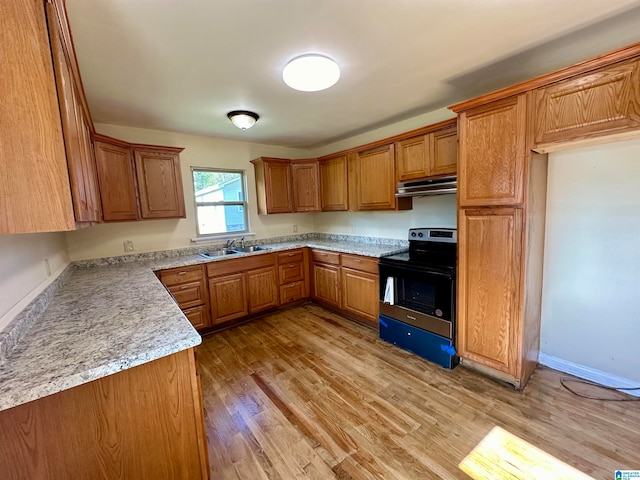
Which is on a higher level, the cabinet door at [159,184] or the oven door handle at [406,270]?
the cabinet door at [159,184]

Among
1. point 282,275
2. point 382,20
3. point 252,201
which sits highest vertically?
point 382,20

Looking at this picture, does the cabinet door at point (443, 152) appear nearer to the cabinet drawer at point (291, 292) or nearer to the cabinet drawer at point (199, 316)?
the cabinet drawer at point (291, 292)

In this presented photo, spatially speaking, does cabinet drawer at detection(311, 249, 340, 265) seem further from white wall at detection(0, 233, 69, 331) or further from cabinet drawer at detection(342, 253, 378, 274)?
white wall at detection(0, 233, 69, 331)

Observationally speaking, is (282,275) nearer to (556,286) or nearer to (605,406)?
(556,286)

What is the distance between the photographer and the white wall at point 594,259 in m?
1.94

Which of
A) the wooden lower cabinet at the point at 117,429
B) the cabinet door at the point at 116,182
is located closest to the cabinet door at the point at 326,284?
the cabinet door at the point at 116,182

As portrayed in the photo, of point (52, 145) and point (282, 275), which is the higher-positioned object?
point (52, 145)

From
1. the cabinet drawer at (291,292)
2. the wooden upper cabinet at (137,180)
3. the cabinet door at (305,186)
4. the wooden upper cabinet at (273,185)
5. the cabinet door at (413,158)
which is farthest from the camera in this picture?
the cabinet door at (305,186)

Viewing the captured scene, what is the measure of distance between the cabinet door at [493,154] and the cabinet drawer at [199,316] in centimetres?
293

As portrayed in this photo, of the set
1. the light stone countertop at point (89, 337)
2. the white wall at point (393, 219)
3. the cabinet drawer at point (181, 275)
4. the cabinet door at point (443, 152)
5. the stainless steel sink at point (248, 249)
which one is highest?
the cabinet door at point (443, 152)

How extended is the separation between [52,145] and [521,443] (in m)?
2.75

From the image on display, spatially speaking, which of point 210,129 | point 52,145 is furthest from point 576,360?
point 210,129

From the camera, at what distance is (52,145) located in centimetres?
93

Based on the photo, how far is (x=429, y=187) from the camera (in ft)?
8.70
